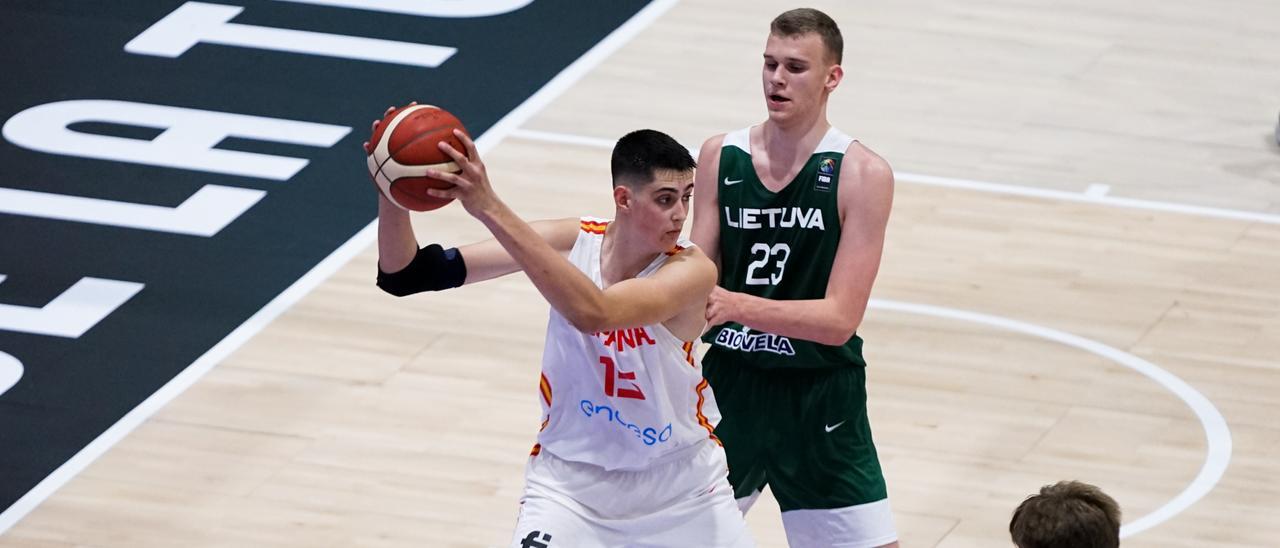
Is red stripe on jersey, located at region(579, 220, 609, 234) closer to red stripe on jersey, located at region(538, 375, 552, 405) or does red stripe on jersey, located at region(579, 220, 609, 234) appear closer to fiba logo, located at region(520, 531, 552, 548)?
red stripe on jersey, located at region(538, 375, 552, 405)

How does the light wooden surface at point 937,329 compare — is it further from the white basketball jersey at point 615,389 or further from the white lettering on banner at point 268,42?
the white basketball jersey at point 615,389

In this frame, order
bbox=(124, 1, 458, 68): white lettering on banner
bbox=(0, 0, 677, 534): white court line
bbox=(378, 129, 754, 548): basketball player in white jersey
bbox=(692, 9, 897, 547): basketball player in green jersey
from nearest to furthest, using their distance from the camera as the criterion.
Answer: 1. bbox=(378, 129, 754, 548): basketball player in white jersey
2. bbox=(692, 9, 897, 547): basketball player in green jersey
3. bbox=(0, 0, 677, 534): white court line
4. bbox=(124, 1, 458, 68): white lettering on banner

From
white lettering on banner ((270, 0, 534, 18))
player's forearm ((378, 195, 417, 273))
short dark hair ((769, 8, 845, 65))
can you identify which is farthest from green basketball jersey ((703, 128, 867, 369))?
white lettering on banner ((270, 0, 534, 18))

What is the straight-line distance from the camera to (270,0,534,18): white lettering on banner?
1482cm

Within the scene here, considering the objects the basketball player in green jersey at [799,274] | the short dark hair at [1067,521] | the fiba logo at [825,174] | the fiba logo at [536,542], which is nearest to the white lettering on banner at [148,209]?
the basketball player in green jersey at [799,274]

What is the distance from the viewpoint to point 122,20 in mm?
14531

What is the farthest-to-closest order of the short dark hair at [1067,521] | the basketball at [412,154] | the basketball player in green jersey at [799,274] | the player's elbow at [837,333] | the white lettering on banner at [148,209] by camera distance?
the white lettering on banner at [148,209]
the basketball player in green jersey at [799,274]
the player's elbow at [837,333]
the basketball at [412,154]
the short dark hair at [1067,521]

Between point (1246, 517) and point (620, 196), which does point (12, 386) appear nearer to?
point (620, 196)

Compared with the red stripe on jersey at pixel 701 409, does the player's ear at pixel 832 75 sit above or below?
above

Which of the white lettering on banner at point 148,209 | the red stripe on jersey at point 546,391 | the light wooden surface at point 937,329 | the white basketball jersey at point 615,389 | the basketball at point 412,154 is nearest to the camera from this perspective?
the basketball at point 412,154

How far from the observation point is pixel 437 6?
1497cm

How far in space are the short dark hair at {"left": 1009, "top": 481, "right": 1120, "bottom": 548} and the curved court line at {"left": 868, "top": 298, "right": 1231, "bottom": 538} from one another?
3.48m

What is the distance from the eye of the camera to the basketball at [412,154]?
5422 mm

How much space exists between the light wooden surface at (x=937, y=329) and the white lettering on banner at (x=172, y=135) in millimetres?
697
